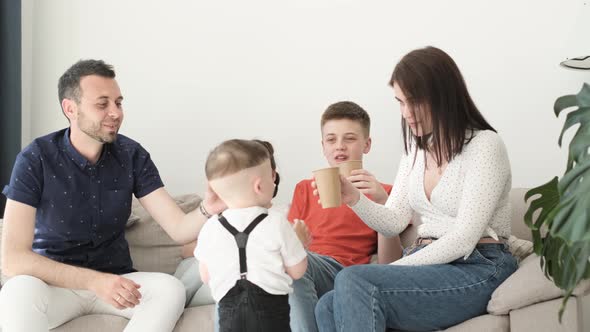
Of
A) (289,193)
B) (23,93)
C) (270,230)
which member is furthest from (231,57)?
(270,230)

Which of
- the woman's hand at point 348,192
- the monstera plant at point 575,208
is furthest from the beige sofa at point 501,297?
the woman's hand at point 348,192

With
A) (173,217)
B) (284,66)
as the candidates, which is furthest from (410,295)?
(284,66)

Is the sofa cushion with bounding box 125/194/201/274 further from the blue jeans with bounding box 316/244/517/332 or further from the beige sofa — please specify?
the blue jeans with bounding box 316/244/517/332

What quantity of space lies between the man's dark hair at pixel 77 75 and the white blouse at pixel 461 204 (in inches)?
41.8

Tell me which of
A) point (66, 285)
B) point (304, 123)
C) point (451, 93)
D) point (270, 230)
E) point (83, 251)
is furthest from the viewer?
point (304, 123)

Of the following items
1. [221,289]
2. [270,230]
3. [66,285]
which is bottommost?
[66,285]

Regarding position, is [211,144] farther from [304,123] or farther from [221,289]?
[221,289]

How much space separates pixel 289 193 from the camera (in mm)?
3684

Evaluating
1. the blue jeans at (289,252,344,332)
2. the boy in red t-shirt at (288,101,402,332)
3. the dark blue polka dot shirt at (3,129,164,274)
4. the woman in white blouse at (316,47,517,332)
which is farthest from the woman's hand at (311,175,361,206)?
the dark blue polka dot shirt at (3,129,164,274)

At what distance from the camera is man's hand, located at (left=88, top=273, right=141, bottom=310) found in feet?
8.63

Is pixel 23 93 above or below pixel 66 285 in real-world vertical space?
above

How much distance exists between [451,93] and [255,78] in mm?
1440

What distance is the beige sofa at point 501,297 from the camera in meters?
2.27

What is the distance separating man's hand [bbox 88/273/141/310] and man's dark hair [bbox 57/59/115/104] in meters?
0.67
